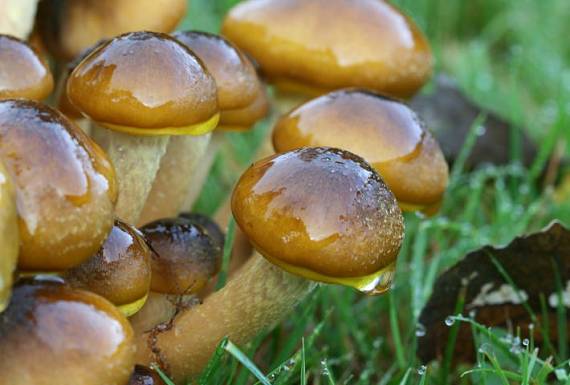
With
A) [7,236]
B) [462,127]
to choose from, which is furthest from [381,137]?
[462,127]

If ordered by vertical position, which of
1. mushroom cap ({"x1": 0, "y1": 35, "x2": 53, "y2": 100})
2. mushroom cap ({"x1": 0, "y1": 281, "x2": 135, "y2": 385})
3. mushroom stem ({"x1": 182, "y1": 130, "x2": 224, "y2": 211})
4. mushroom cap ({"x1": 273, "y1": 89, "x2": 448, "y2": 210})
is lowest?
mushroom stem ({"x1": 182, "y1": 130, "x2": 224, "y2": 211})

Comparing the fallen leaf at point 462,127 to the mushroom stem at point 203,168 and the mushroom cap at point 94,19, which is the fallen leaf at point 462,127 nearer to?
the mushroom stem at point 203,168

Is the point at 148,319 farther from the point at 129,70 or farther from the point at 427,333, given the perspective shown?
the point at 427,333

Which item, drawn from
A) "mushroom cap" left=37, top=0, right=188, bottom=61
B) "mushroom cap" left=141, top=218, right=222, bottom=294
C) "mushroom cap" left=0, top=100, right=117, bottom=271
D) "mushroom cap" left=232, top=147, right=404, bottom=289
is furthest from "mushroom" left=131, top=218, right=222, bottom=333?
"mushroom cap" left=37, top=0, right=188, bottom=61

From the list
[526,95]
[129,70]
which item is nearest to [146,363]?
[129,70]

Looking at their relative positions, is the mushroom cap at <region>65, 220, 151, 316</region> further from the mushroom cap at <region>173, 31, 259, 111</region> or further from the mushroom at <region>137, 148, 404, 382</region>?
the mushroom cap at <region>173, 31, 259, 111</region>

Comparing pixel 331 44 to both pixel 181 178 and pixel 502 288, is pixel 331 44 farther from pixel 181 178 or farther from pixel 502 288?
pixel 502 288
